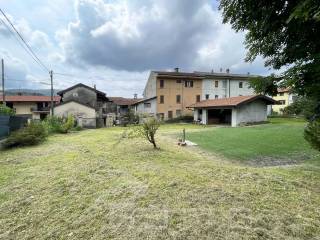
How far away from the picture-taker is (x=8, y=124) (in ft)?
45.3

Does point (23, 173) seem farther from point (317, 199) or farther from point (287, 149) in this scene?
point (287, 149)

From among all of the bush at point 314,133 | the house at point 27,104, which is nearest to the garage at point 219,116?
the house at point 27,104

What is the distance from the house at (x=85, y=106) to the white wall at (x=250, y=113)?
17849mm

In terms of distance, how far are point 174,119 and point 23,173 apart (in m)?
32.2

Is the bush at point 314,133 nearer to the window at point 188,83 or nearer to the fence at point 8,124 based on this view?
the fence at point 8,124

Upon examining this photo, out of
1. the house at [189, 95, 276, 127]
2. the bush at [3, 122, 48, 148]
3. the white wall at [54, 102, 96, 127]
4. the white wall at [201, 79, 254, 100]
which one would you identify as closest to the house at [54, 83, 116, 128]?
the white wall at [54, 102, 96, 127]

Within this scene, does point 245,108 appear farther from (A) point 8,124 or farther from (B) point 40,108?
(B) point 40,108

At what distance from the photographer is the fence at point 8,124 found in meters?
13.1

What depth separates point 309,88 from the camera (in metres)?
6.05

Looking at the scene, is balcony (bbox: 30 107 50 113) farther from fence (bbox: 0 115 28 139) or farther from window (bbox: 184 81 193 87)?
fence (bbox: 0 115 28 139)

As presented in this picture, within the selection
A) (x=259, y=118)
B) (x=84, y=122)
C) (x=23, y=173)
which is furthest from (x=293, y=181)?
(x=84, y=122)

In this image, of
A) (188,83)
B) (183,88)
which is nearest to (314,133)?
(183,88)

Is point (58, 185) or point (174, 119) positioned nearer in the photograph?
point (58, 185)

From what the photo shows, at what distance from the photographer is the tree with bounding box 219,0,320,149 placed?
616cm
